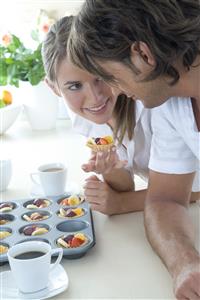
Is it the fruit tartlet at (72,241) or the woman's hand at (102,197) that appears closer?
the fruit tartlet at (72,241)

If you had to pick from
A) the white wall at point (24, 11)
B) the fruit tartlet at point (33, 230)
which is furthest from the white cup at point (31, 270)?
the white wall at point (24, 11)

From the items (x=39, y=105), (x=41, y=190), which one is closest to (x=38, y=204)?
(x=41, y=190)

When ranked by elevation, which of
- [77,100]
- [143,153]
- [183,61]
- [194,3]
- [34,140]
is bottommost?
[34,140]

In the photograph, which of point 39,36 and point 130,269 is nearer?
point 130,269

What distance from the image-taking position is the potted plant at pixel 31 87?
2100mm

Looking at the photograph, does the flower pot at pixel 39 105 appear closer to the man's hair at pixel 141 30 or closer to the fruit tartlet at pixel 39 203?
the fruit tartlet at pixel 39 203

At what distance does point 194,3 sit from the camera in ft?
2.97

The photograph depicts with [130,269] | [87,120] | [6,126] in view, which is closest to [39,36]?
[6,126]

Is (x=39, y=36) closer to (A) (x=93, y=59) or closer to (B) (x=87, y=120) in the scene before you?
(B) (x=87, y=120)

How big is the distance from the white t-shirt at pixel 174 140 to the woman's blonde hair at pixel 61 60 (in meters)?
0.12

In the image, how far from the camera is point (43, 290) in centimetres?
89

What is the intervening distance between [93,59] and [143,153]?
433 millimetres

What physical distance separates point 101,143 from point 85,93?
153mm

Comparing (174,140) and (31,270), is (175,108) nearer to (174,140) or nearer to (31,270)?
(174,140)
